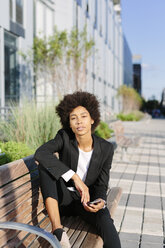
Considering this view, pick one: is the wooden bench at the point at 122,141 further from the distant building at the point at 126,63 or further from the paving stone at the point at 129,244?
the distant building at the point at 126,63

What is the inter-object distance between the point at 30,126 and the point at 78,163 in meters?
2.94

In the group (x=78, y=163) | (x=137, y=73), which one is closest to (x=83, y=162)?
(x=78, y=163)

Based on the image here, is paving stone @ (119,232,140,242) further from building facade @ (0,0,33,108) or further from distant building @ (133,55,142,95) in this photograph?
distant building @ (133,55,142,95)

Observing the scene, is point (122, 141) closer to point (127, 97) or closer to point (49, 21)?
point (49, 21)

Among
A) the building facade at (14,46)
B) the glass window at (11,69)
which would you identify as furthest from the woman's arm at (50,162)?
the glass window at (11,69)

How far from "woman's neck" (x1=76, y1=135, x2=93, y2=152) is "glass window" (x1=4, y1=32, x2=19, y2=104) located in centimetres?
1036

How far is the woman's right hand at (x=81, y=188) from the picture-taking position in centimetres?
289

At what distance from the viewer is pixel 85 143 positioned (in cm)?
312

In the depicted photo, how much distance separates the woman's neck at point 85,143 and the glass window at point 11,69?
10361 millimetres

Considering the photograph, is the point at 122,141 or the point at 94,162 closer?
the point at 94,162

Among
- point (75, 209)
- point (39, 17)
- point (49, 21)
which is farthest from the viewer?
point (49, 21)

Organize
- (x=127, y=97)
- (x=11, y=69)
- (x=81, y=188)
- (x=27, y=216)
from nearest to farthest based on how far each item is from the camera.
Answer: (x=27, y=216)
(x=81, y=188)
(x=11, y=69)
(x=127, y=97)

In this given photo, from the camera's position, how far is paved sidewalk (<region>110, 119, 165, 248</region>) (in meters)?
3.94

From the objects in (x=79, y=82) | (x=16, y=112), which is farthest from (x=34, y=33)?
(x=16, y=112)
